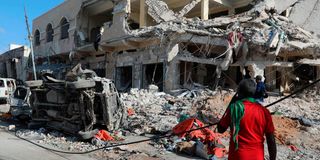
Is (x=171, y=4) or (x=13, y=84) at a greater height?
(x=171, y=4)

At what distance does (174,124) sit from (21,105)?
6633 mm

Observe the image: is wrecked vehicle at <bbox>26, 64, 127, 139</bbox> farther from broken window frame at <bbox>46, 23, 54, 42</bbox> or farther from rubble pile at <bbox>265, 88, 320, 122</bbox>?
broken window frame at <bbox>46, 23, 54, 42</bbox>

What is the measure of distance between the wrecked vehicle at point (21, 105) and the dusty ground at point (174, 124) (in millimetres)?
2891

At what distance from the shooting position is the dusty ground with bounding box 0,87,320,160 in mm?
8422

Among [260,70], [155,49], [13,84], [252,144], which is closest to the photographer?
[252,144]

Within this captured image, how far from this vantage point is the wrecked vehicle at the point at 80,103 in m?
9.72

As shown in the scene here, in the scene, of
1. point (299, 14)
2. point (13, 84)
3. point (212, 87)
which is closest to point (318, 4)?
point (299, 14)

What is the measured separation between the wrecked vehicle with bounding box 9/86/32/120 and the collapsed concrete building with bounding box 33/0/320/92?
6.58 m

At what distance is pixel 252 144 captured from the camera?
3.43 m

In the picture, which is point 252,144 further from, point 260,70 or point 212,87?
point 212,87

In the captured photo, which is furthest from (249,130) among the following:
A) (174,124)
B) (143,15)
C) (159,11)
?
(143,15)

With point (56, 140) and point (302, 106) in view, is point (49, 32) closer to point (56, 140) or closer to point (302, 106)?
point (56, 140)

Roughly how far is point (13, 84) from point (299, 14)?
17345 millimetres

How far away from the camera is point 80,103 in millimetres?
9859
